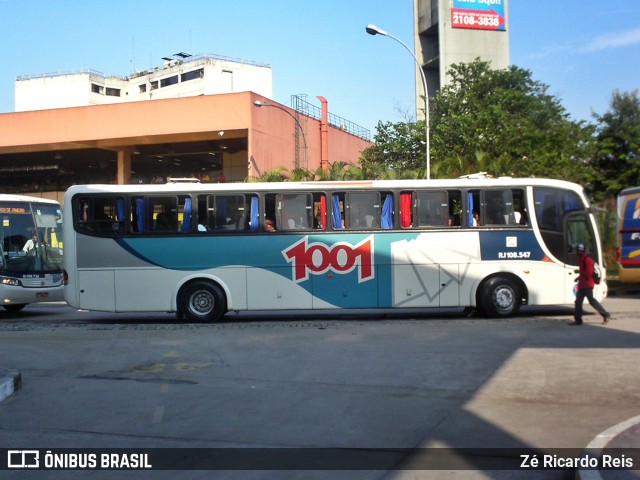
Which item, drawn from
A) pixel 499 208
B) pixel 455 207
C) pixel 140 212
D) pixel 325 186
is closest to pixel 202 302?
pixel 140 212

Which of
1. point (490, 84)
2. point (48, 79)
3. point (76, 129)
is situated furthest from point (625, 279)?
point (48, 79)

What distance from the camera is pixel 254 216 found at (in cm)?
1608

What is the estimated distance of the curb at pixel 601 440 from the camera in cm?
506

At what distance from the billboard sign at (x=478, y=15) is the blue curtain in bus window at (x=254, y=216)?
4269 cm

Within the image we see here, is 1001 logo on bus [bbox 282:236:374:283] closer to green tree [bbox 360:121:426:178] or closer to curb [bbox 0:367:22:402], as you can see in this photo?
curb [bbox 0:367:22:402]

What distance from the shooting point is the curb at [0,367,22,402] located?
8555mm

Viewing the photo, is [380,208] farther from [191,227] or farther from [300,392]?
[300,392]

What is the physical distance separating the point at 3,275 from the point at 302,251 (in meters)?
8.21

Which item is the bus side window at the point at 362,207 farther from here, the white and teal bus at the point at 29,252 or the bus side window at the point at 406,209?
the white and teal bus at the point at 29,252

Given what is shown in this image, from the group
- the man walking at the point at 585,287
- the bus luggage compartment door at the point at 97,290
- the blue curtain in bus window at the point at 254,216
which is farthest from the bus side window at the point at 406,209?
the bus luggage compartment door at the point at 97,290

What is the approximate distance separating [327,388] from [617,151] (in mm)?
32191

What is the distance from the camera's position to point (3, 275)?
18.4m

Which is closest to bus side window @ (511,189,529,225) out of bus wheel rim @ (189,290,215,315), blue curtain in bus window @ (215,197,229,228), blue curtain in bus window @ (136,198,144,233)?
blue curtain in bus window @ (215,197,229,228)

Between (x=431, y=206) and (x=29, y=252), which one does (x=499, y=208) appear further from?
(x=29, y=252)
